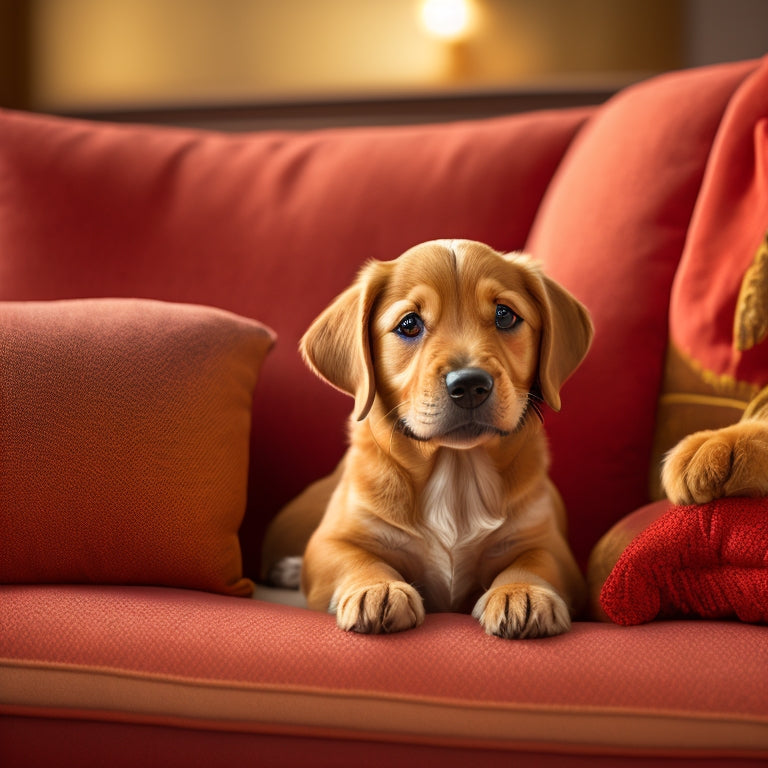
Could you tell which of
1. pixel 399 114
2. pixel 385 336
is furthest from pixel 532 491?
pixel 399 114

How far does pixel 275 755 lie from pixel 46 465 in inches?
25.3

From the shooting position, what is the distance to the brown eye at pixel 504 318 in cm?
162

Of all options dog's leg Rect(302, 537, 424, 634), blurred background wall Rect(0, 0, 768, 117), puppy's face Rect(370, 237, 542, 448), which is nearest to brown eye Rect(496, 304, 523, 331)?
puppy's face Rect(370, 237, 542, 448)

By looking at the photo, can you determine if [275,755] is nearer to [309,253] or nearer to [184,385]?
[184,385]

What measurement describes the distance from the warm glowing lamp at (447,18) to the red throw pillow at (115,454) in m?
1.98

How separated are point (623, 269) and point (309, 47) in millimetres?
1854

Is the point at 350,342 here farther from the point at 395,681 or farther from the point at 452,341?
the point at 395,681

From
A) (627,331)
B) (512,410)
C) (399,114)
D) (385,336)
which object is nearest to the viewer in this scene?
(512,410)

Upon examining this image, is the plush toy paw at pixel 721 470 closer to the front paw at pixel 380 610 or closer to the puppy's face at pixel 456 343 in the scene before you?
the puppy's face at pixel 456 343

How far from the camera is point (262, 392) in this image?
7.20ft

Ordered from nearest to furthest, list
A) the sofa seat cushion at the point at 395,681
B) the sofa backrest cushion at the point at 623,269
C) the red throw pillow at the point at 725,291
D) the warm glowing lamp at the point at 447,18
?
the sofa seat cushion at the point at 395,681
the red throw pillow at the point at 725,291
the sofa backrest cushion at the point at 623,269
the warm glowing lamp at the point at 447,18

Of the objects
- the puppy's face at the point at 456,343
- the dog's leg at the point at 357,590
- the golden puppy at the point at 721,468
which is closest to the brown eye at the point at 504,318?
the puppy's face at the point at 456,343

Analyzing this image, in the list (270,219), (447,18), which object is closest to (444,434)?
(270,219)

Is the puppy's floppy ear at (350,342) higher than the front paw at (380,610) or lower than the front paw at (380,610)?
higher
